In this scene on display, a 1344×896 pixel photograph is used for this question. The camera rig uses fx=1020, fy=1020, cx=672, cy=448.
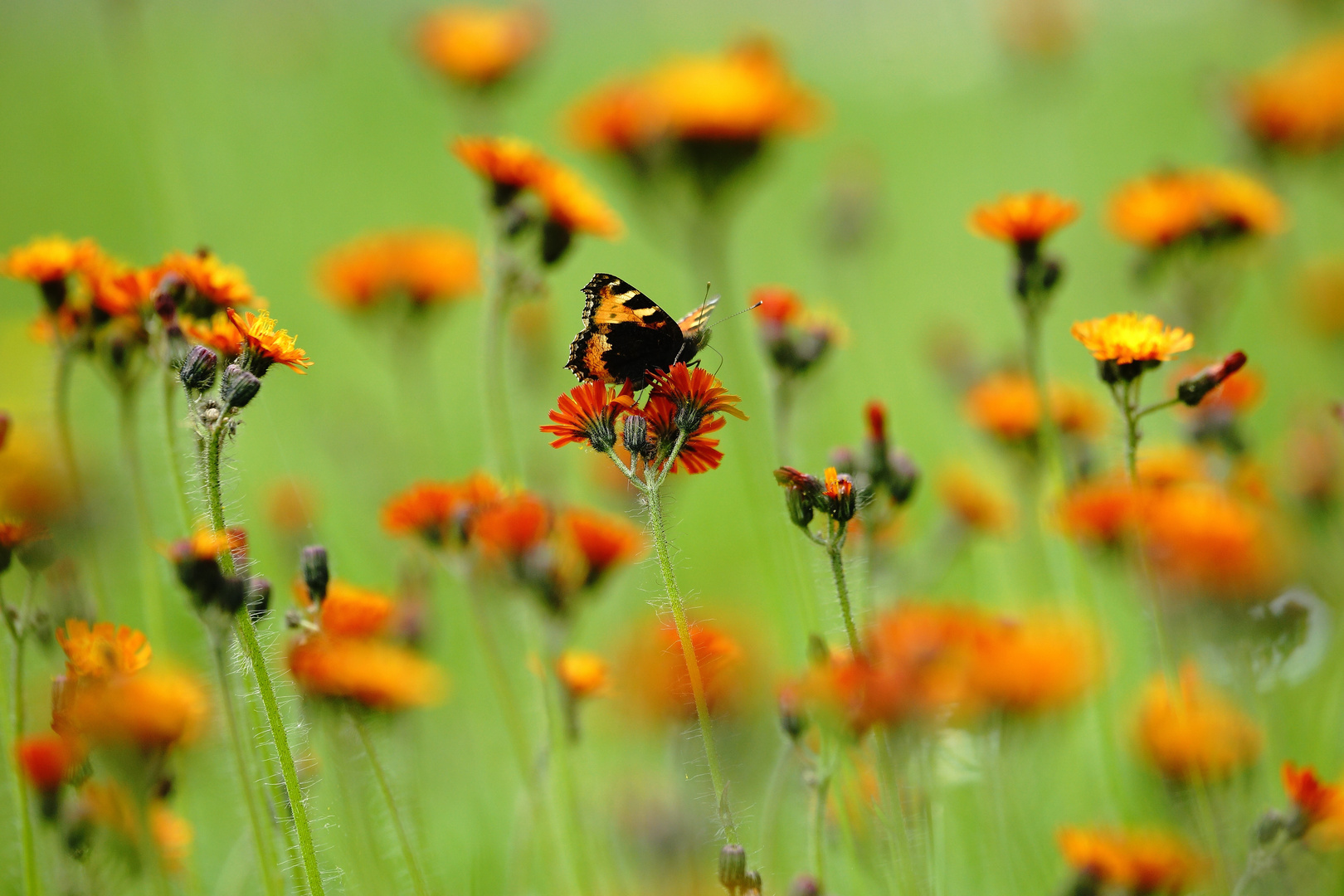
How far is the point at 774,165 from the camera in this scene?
3395mm

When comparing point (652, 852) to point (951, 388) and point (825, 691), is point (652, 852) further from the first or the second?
point (951, 388)

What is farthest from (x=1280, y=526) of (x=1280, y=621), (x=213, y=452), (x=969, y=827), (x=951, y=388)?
(x=213, y=452)

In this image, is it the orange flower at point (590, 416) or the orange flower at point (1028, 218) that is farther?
the orange flower at point (1028, 218)

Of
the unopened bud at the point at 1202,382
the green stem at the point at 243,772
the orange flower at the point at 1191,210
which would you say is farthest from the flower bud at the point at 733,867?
the orange flower at the point at 1191,210

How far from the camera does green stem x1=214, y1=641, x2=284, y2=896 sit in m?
1.39

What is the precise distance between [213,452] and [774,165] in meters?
2.31

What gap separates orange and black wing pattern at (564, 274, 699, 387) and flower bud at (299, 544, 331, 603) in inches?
23.8

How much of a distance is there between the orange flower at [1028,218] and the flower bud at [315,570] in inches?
63.2

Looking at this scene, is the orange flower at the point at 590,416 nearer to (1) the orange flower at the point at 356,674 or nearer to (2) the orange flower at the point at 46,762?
(1) the orange flower at the point at 356,674

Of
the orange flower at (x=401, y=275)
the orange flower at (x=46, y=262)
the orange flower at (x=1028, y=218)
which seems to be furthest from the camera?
the orange flower at (x=401, y=275)

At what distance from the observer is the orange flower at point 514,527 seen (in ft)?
6.26

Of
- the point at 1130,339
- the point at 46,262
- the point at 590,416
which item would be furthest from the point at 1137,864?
the point at 46,262

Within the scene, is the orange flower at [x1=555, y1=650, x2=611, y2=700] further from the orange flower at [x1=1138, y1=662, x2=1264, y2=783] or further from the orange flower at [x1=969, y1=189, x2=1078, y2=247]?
the orange flower at [x1=969, y1=189, x2=1078, y2=247]

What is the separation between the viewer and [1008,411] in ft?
8.96
